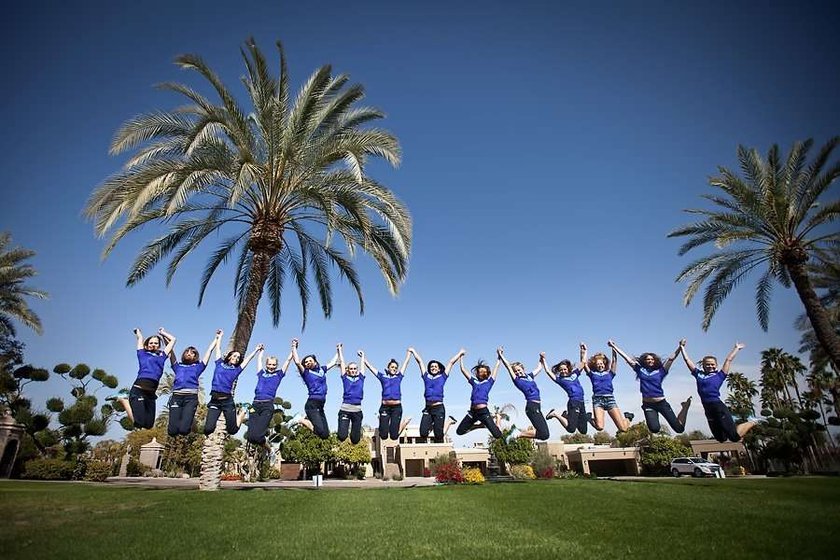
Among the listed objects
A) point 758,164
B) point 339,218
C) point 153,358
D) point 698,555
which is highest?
point 758,164

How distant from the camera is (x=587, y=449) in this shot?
52.8 m

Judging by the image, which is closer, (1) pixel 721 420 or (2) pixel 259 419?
(1) pixel 721 420

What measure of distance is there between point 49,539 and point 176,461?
4130cm

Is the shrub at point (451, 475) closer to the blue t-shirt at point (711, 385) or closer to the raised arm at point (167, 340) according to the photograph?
the blue t-shirt at point (711, 385)

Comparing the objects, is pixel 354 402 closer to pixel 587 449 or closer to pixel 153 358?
pixel 153 358

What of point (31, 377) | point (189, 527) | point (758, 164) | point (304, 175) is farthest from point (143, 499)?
point (31, 377)

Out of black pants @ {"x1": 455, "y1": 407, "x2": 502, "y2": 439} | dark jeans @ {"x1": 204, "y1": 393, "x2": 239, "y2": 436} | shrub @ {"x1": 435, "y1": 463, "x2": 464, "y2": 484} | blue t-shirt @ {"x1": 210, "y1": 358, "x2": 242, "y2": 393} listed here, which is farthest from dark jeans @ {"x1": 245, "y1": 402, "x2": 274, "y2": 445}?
shrub @ {"x1": 435, "y1": 463, "x2": 464, "y2": 484}

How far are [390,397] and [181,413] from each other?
5.16 metres

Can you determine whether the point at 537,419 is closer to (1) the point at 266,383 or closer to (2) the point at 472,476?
(1) the point at 266,383

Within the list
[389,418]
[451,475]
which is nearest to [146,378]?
[389,418]

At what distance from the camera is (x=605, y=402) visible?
12133mm

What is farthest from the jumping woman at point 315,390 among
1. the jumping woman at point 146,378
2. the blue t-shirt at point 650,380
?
the blue t-shirt at point 650,380

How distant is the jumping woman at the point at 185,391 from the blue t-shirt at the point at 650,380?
11123mm

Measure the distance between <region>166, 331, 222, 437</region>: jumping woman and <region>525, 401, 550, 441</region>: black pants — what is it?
28.2 ft
